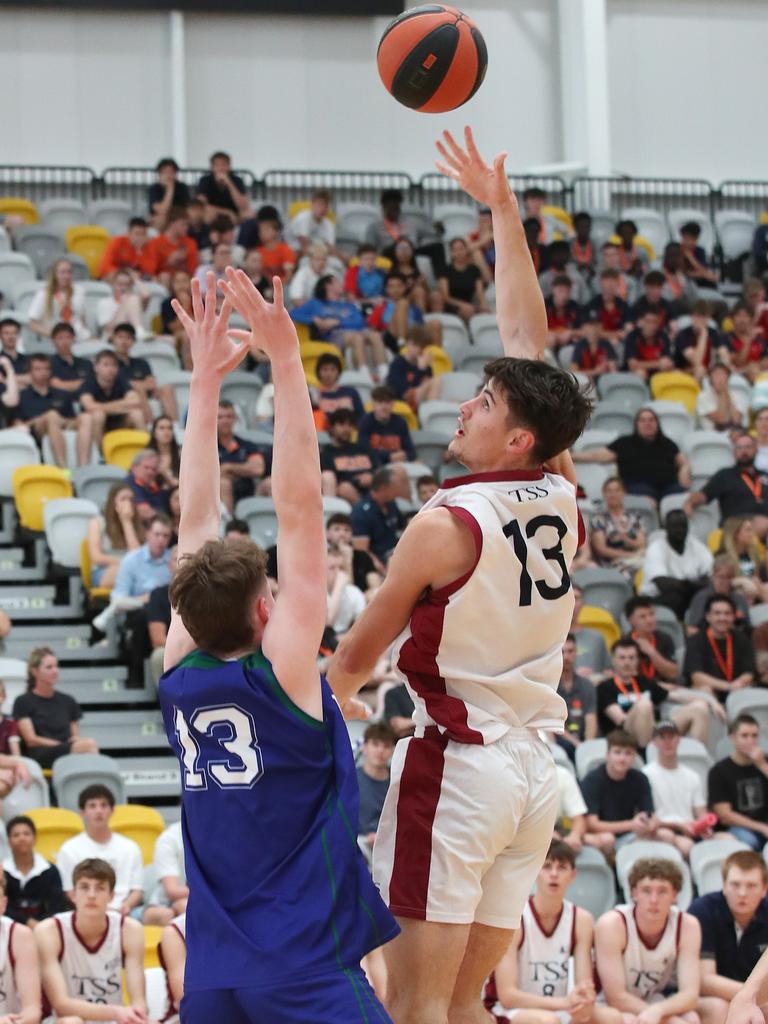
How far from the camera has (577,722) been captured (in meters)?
10.8

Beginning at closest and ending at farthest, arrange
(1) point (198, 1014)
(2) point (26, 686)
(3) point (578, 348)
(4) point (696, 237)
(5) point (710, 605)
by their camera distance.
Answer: (1) point (198, 1014)
(2) point (26, 686)
(5) point (710, 605)
(3) point (578, 348)
(4) point (696, 237)

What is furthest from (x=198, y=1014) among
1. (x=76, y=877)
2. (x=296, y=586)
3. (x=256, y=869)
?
(x=76, y=877)

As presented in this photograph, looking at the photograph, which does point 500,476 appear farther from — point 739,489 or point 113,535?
point 739,489

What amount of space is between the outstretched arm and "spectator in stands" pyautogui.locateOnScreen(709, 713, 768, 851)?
714cm

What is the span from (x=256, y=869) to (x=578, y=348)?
1248cm

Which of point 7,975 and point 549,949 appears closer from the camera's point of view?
point 7,975

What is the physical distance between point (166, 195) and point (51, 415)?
13.4 feet

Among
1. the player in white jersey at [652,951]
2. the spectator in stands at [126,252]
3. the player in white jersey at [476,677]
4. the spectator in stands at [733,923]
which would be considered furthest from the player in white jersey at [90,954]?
the spectator in stands at [126,252]

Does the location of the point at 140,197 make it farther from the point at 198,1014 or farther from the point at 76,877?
the point at 198,1014

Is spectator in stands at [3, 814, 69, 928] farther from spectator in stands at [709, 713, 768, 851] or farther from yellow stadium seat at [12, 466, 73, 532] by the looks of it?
spectator in stands at [709, 713, 768, 851]

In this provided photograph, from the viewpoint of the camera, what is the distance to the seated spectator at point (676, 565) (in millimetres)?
12445

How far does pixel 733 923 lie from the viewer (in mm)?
8688

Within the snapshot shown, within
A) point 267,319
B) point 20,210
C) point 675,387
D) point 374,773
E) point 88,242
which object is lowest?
point 374,773

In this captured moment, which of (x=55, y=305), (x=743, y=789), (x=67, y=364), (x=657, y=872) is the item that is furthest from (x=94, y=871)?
(x=55, y=305)
